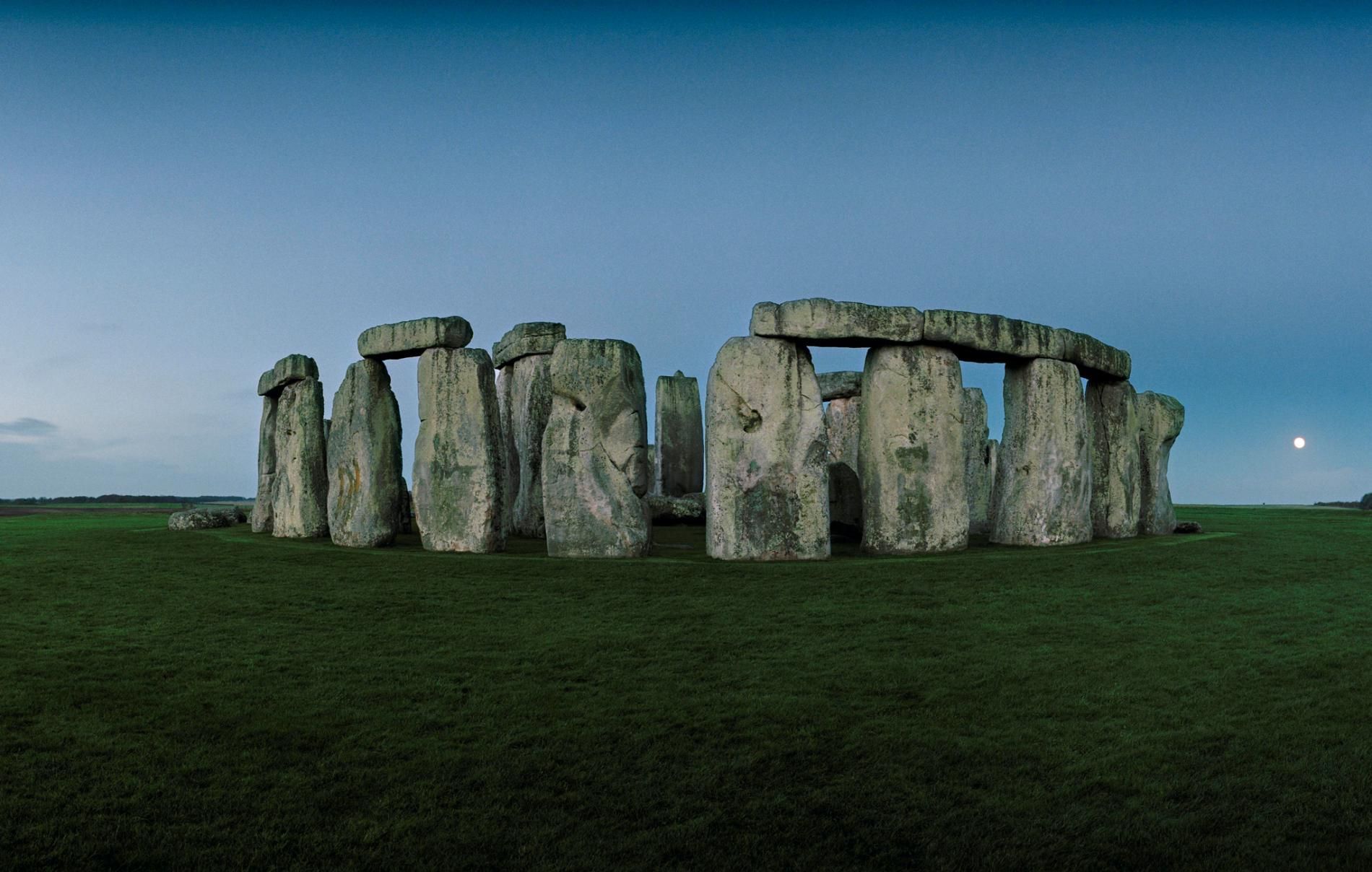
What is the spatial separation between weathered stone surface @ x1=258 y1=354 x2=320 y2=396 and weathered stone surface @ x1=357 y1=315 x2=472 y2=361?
198cm

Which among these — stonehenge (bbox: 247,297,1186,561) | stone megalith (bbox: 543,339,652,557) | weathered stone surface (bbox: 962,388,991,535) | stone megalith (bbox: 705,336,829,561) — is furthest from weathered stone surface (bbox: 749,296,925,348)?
weathered stone surface (bbox: 962,388,991,535)

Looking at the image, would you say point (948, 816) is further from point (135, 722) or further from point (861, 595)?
point (861, 595)

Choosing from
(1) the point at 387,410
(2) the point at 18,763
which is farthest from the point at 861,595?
(1) the point at 387,410

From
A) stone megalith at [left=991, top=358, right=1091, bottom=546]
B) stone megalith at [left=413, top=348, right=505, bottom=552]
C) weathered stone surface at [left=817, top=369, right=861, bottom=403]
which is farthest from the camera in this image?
weathered stone surface at [left=817, top=369, right=861, bottom=403]

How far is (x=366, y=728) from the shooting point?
4551 mm

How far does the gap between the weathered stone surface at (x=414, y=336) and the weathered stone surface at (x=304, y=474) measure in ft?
6.03

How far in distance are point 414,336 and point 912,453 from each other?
5.92 m

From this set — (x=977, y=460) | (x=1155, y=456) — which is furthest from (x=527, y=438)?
(x=1155, y=456)

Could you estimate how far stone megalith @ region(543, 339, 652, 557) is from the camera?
10.3 metres

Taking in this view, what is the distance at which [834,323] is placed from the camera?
10.3 metres

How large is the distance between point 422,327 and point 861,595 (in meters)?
6.30

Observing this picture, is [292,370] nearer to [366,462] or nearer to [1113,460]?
[366,462]

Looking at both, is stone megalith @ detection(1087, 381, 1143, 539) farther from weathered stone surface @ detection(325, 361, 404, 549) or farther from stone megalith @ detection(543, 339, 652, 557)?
weathered stone surface @ detection(325, 361, 404, 549)

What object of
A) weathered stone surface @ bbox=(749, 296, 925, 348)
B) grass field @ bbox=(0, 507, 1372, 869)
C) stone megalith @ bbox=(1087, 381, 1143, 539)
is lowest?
grass field @ bbox=(0, 507, 1372, 869)
